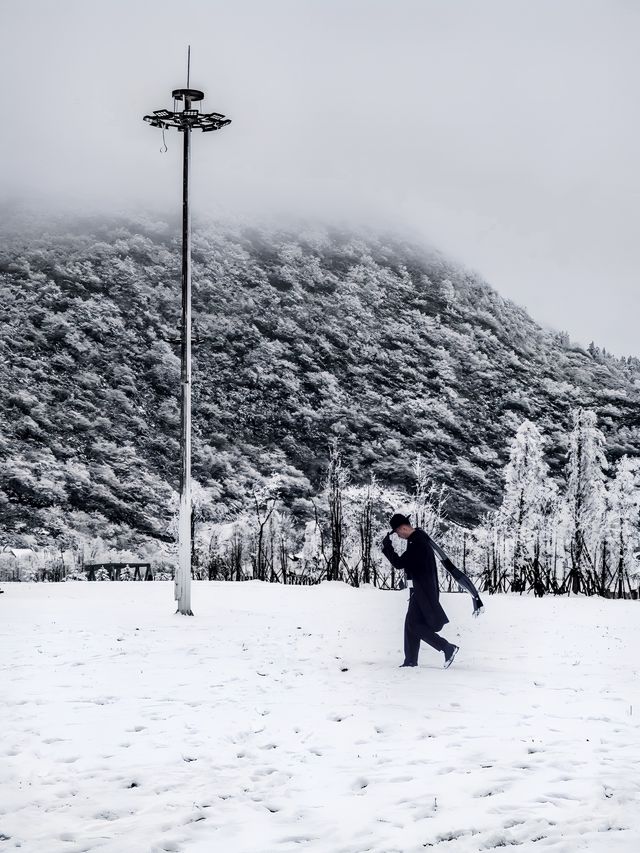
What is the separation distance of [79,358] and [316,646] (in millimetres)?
102617

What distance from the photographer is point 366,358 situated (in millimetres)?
140500

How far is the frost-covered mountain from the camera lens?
98.2m

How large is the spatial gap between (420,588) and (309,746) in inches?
148

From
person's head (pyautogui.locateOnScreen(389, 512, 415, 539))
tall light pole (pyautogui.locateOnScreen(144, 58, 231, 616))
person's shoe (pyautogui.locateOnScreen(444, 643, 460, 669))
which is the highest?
tall light pole (pyautogui.locateOnScreen(144, 58, 231, 616))

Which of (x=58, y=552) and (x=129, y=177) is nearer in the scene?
(x=58, y=552)

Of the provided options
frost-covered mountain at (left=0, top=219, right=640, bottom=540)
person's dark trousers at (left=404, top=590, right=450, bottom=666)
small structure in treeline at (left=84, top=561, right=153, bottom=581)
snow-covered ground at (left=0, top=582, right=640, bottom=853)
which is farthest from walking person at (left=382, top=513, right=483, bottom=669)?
frost-covered mountain at (left=0, top=219, right=640, bottom=540)

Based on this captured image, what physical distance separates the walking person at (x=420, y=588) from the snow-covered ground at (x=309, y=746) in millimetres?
354

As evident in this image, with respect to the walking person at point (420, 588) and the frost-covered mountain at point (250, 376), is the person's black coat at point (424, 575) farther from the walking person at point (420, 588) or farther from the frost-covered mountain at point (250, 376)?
the frost-covered mountain at point (250, 376)

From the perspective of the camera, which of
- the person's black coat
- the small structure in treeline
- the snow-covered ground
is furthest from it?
the small structure in treeline

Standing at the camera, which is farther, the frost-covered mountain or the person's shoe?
the frost-covered mountain

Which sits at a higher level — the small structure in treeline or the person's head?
the person's head

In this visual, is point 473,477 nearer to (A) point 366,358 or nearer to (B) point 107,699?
(A) point 366,358

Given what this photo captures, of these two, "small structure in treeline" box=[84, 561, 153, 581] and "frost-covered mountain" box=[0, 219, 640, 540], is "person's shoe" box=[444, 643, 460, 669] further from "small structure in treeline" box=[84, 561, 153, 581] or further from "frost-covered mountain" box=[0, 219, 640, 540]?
"frost-covered mountain" box=[0, 219, 640, 540]

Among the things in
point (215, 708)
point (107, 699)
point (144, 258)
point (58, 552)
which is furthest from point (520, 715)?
point (144, 258)
